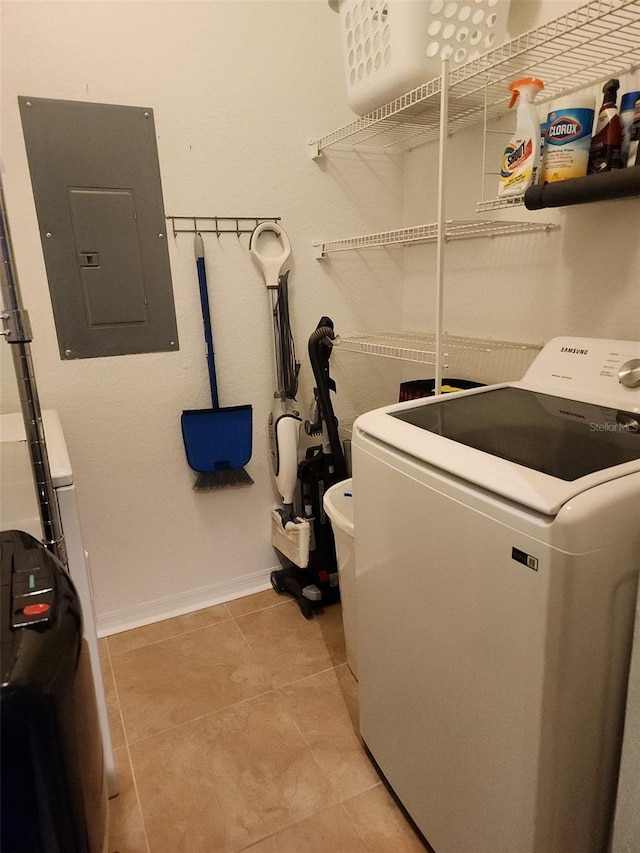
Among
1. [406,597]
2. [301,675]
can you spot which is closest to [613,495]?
[406,597]

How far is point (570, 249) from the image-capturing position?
1.51 m

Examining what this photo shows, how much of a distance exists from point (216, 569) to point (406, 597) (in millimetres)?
1262

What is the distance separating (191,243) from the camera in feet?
6.16

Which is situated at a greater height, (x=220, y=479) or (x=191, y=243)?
(x=191, y=243)

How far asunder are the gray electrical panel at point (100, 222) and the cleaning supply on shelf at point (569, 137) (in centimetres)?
120

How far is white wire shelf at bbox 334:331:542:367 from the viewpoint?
5.48 ft

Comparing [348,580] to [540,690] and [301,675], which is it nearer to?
[301,675]

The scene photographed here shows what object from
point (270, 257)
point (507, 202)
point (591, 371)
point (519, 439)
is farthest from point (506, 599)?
point (270, 257)

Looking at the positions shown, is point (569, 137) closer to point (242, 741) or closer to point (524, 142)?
point (524, 142)

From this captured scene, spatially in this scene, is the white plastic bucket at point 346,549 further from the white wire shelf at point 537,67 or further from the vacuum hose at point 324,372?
the white wire shelf at point 537,67

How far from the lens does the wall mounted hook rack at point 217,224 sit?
6.06 ft

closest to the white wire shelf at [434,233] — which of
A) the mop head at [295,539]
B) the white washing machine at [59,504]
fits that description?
the mop head at [295,539]

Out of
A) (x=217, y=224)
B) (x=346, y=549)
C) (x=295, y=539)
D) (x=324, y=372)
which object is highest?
(x=217, y=224)

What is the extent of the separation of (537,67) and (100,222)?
1.34 metres
